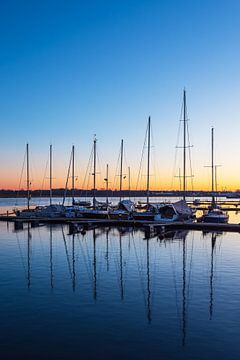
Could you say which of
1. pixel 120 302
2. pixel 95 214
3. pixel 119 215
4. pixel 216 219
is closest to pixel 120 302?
pixel 120 302

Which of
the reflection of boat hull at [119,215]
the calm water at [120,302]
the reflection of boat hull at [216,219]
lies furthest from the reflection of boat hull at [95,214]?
the calm water at [120,302]

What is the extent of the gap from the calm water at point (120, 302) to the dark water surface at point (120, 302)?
3 cm

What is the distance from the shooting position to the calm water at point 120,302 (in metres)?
11.5

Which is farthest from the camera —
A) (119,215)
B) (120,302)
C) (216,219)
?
(119,215)

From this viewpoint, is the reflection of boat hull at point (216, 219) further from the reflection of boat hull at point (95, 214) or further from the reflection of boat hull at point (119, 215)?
the reflection of boat hull at point (95, 214)

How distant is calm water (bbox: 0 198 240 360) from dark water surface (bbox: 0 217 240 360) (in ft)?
0.10

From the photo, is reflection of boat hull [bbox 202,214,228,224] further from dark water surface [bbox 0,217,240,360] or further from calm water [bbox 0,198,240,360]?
calm water [bbox 0,198,240,360]

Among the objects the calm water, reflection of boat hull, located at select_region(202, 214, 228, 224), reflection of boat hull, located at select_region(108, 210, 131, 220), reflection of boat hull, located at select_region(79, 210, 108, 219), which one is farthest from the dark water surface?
reflection of boat hull, located at select_region(79, 210, 108, 219)

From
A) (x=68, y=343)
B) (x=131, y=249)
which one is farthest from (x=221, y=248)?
(x=68, y=343)

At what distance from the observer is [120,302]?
633 inches

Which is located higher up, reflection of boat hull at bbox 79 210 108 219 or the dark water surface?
reflection of boat hull at bbox 79 210 108 219

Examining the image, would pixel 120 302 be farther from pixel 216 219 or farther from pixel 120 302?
pixel 216 219

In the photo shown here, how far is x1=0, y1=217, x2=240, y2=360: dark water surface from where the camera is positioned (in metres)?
11.5

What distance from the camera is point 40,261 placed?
2562cm
